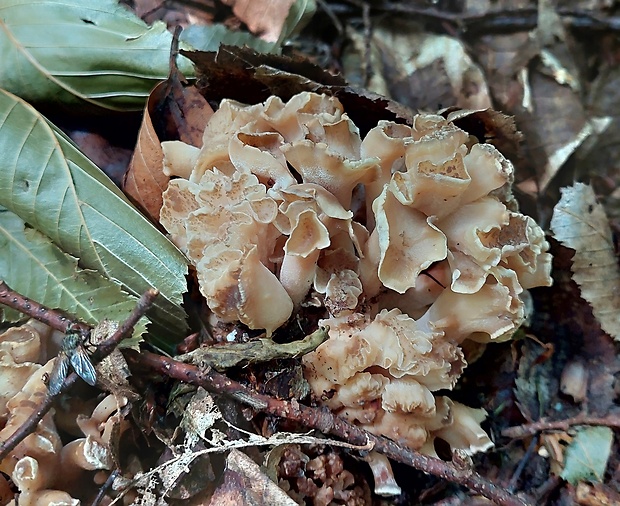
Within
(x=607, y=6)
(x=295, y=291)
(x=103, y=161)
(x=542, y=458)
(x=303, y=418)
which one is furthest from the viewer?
(x=607, y=6)

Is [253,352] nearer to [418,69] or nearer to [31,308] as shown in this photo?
[31,308]

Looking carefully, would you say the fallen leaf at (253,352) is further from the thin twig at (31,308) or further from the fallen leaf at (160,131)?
the fallen leaf at (160,131)

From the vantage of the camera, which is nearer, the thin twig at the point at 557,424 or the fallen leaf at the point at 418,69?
the thin twig at the point at 557,424

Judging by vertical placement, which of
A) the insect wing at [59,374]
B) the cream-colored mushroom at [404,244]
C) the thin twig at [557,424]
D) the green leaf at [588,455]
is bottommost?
the green leaf at [588,455]

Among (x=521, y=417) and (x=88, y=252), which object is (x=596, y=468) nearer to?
(x=521, y=417)

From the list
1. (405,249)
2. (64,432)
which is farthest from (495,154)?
(64,432)

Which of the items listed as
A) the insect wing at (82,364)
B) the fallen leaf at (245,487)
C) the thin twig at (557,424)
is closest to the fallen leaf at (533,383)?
the thin twig at (557,424)
